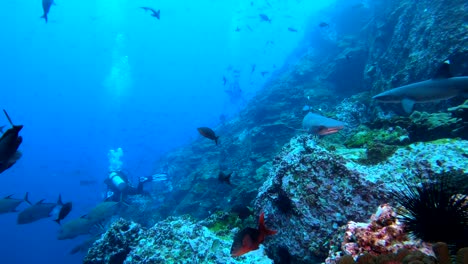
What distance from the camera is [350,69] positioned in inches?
637

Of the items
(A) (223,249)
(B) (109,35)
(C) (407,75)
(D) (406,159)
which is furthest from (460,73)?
(B) (109,35)

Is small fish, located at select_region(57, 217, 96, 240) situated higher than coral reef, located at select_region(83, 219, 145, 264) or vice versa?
small fish, located at select_region(57, 217, 96, 240)

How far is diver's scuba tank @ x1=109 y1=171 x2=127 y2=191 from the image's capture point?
1339 centimetres

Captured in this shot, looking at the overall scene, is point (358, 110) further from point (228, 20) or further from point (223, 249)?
point (228, 20)

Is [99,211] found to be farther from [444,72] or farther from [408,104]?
[444,72]

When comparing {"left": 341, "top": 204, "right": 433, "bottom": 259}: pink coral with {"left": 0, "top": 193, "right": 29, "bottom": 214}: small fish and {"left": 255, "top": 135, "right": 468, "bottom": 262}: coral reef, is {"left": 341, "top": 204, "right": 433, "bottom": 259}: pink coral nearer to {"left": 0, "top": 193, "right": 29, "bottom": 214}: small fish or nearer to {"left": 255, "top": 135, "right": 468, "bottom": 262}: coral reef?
{"left": 255, "top": 135, "right": 468, "bottom": 262}: coral reef

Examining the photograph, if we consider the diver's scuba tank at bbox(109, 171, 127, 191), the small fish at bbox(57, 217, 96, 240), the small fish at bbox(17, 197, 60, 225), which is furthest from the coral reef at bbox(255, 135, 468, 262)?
the diver's scuba tank at bbox(109, 171, 127, 191)

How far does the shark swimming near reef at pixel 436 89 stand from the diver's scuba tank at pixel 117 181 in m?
13.0

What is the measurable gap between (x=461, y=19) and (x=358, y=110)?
161 inches

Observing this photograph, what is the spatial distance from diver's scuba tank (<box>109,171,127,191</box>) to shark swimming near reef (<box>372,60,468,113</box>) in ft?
42.6

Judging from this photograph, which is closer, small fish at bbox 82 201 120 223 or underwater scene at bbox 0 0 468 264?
underwater scene at bbox 0 0 468 264

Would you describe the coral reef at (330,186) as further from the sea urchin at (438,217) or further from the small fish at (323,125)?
the sea urchin at (438,217)

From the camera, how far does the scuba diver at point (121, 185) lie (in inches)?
520

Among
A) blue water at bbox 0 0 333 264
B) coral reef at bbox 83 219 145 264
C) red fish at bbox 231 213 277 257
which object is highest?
blue water at bbox 0 0 333 264
